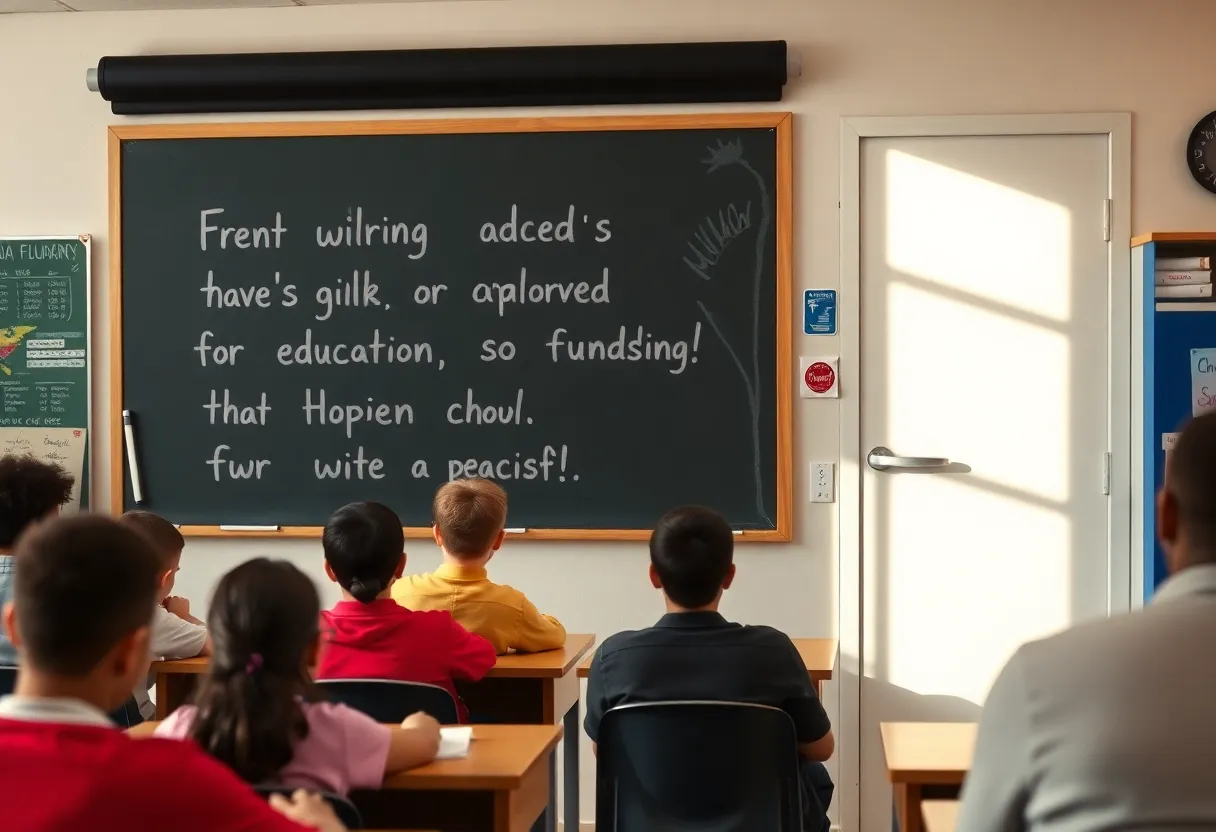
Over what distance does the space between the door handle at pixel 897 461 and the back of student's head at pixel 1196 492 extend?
2855 mm

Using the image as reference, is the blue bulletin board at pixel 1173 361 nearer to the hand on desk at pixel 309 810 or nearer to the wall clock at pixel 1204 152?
the wall clock at pixel 1204 152

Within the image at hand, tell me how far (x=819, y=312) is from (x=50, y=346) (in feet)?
8.83

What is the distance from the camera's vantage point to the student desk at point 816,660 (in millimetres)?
3078

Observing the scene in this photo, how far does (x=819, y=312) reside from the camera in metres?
4.29

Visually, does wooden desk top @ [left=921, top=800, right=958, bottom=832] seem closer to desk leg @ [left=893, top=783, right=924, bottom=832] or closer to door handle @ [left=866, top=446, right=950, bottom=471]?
desk leg @ [left=893, top=783, right=924, bottom=832]

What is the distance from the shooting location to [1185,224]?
4.18 meters

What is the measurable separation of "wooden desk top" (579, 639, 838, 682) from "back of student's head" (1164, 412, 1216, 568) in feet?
5.19

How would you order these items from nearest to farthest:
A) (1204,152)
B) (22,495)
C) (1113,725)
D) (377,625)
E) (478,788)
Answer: (1113,725) < (478,788) < (377,625) < (22,495) < (1204,152)

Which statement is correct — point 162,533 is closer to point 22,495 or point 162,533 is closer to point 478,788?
point 22,495

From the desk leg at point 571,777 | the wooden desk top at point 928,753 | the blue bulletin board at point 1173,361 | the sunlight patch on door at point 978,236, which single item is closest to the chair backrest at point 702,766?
the wooden desk top at point 928,753

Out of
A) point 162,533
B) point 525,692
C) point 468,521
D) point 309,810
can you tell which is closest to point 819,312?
point 468,521

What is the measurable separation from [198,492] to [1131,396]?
3151 millimetres

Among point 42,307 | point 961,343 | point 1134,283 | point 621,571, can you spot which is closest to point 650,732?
point 621,571

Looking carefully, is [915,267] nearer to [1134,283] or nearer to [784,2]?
[1134,283]
